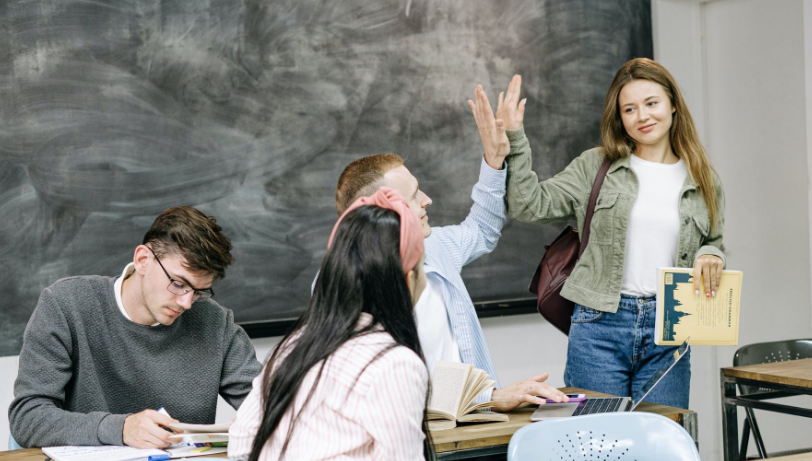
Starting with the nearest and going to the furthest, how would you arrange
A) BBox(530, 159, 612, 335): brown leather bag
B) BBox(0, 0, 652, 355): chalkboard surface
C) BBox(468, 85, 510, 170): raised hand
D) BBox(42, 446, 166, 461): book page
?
1. BBox(42, 446, 166, 461): book page
2. BBox(468, 85, 510, 170): raised hand
3. BBox(530, 159, 612, 335): brown leather bag
4. BBox(0, 0, 652, 355): chalkboard surface

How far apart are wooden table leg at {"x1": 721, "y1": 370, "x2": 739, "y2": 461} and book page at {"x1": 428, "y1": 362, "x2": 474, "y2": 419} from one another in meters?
1.21

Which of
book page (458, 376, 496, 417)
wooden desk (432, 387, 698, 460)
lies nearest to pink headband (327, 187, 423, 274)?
wooden desk (432, 387, 698, 460)

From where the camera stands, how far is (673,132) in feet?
9.06

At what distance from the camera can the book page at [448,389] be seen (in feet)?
6.79

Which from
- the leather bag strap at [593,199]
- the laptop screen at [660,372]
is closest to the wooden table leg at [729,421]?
the laptop screen at [660,372]

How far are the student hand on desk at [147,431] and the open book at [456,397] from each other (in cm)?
64

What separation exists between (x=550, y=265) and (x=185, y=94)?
1628 mm

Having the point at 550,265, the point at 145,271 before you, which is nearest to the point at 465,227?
the point at 550,265

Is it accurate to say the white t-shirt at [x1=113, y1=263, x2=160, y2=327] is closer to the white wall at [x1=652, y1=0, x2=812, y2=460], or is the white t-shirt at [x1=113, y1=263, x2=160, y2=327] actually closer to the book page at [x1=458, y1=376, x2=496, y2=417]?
the book page at [x1=458, y1=376, x2=496, y2=417]

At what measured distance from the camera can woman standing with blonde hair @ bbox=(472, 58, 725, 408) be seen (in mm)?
2602

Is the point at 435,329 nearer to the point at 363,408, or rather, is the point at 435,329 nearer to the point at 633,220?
the point at 633,220

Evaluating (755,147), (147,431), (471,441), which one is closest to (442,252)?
(471,441)

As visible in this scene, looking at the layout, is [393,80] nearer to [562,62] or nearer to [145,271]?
[562,62]

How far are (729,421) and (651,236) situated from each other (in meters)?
0.76
